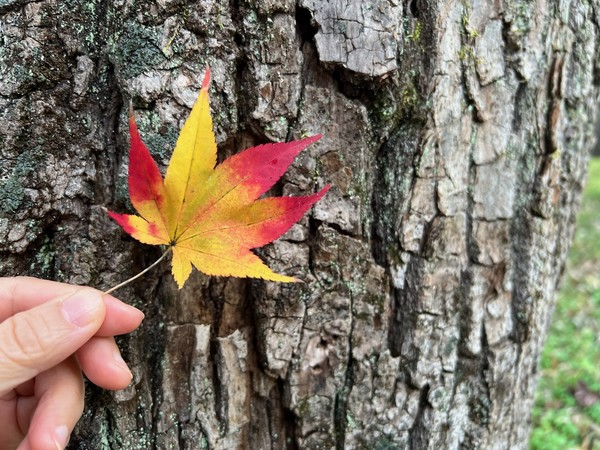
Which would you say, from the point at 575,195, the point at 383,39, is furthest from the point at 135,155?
the point at 575,195

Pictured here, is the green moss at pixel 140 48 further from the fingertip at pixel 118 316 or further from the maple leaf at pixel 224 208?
the fingertip at pixel 118 316

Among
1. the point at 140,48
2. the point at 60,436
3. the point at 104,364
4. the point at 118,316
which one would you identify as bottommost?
the point at 60,436

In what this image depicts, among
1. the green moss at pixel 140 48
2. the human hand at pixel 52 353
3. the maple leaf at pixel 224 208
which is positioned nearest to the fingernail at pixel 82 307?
the human hand at pixel 52 353

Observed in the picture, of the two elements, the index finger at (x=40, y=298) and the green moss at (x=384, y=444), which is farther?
the green moss at (x=384, y=444)

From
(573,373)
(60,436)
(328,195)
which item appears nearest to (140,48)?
(328,195)

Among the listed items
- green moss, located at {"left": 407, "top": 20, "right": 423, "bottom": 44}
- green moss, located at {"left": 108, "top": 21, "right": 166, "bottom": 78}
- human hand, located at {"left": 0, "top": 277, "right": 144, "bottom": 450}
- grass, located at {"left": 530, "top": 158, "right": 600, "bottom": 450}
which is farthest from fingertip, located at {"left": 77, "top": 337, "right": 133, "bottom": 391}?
grass, located at {"left": 530, "top": 158, "right": 600, "bottom": 450}

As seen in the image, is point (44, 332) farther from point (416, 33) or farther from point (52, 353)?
point (416, 33)

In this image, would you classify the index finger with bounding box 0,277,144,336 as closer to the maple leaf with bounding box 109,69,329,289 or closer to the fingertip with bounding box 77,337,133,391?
the fingertip with bounding box 77,337,133,391
